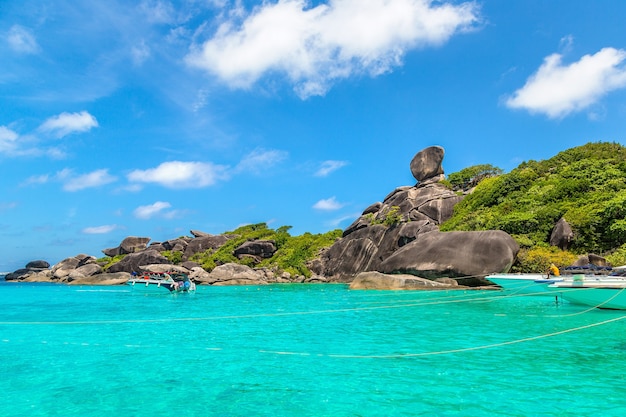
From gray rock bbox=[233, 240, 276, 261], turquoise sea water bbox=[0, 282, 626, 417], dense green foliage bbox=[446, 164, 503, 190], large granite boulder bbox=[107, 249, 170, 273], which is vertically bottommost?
turquoise sea water bbox=[0, 282, 626, 417]

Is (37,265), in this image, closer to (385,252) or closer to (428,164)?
(385,252)

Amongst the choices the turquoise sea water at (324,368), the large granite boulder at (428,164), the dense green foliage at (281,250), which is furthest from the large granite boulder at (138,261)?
the turquoise sea water at (324,368)

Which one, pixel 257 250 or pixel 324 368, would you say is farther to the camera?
pixel 257 250

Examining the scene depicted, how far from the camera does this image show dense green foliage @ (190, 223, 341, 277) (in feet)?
176

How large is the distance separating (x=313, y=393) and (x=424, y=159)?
4988cm

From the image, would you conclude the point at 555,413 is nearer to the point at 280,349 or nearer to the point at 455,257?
the point at 280,349

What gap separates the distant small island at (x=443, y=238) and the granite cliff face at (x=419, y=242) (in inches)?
3.6

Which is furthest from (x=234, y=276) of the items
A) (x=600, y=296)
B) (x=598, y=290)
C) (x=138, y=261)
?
(x=598, y=290)

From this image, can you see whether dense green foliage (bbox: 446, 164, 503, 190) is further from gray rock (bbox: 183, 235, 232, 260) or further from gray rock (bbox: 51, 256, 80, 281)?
→ gray rock (bbox: 51, 256, 80, 281)

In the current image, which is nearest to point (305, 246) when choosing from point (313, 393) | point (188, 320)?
point (188, 320)

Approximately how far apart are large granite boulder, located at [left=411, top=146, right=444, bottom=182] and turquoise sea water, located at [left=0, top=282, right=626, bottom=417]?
39.7 meters

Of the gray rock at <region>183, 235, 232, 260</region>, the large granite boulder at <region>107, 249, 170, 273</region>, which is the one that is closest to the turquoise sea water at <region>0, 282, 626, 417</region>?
the large granite boulder at <region>107, 249, 170, 273</region>

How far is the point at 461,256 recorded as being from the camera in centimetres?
2814

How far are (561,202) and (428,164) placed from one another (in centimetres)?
2091
